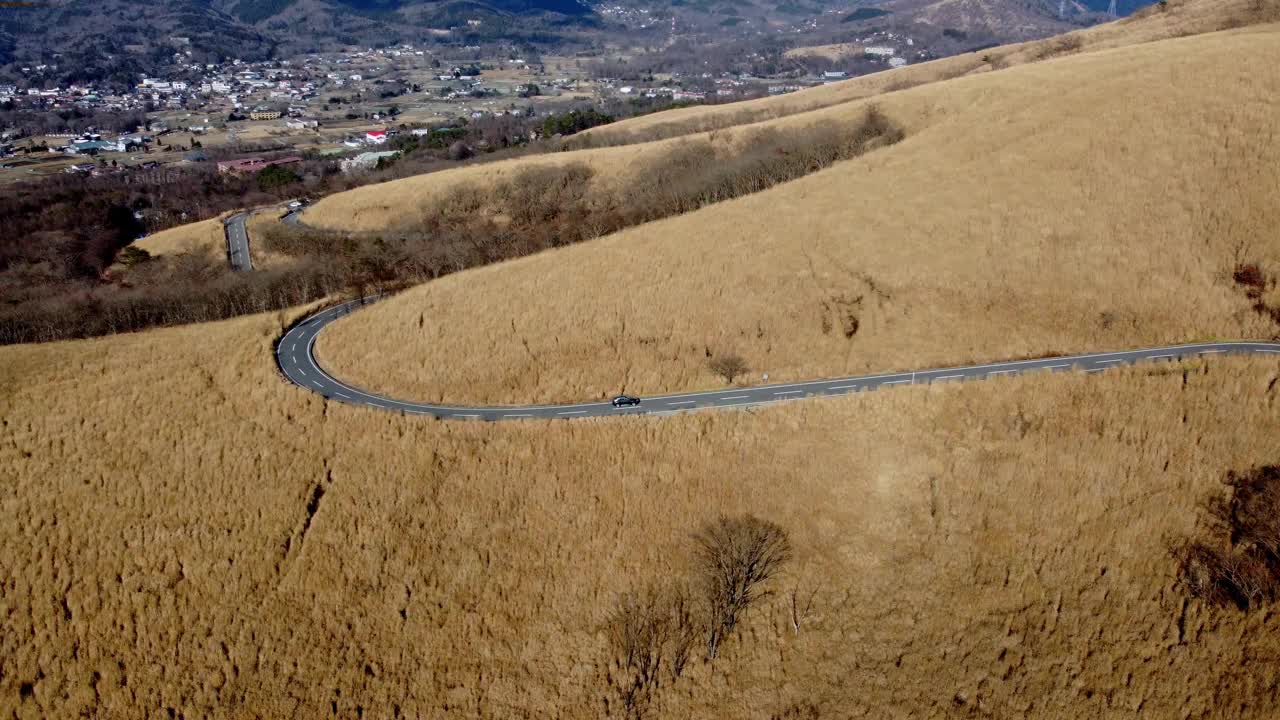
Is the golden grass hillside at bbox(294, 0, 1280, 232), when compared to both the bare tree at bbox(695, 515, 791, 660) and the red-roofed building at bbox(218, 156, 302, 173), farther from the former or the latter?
the bare tree at bbox(695, 515, 791, 660)

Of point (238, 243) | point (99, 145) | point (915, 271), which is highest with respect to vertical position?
point (99, 145)

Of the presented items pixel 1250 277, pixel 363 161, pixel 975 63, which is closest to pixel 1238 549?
pixel 1250 277

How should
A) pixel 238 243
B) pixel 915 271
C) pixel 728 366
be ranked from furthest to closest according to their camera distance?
pixel 238 243
pixel 915 271
pixel 728 366

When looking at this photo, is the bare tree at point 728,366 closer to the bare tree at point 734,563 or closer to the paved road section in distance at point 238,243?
the bare tree at point 734,563

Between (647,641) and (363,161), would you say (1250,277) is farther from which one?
(363,161)

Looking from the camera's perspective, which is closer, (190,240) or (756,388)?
(756,388)

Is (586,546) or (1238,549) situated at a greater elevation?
(1238,549)

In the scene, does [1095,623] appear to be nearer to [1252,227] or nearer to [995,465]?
[995,465]
